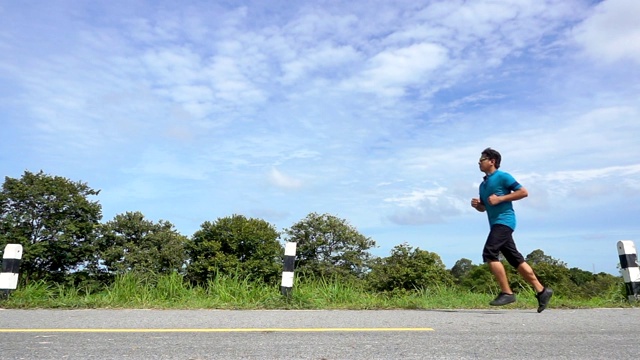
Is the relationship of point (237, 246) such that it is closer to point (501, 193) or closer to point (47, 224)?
point (47, 224)

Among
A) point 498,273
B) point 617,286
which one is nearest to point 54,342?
point 498,273

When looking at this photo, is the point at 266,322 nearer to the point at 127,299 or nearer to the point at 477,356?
the point at 477,356

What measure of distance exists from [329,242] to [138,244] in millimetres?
14928

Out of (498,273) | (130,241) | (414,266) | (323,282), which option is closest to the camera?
(498,273)

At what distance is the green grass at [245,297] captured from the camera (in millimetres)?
5922

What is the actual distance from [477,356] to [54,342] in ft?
10.0

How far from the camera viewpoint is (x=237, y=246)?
3691 centimetres

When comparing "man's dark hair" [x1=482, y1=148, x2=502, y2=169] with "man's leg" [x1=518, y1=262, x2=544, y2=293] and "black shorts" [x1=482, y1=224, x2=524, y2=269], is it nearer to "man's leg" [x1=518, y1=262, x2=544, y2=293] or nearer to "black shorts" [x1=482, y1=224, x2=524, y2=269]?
"black shorts" [x1=482, y1=224, x2=524, y2=269]

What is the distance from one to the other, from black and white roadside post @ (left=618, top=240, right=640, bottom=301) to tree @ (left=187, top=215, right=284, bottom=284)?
29.3 metres

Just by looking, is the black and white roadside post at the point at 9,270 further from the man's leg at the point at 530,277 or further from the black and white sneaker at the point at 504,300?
the man's leg at the point at 530,277

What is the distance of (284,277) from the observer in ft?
21.1

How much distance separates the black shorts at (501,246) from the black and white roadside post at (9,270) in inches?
244

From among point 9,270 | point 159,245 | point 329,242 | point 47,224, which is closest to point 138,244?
point 159,245

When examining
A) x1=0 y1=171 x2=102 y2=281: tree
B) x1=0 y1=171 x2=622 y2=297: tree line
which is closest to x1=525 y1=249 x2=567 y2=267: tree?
x1=0 y1=171 x2=622 y2=297: tree line
